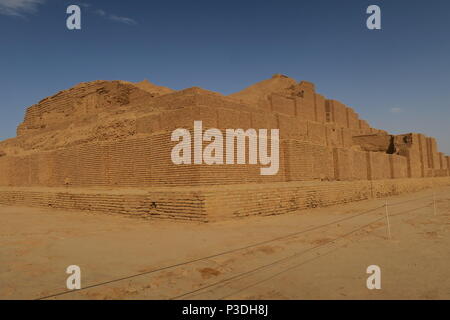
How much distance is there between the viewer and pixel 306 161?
11.7 m

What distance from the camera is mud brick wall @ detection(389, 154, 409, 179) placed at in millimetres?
20288

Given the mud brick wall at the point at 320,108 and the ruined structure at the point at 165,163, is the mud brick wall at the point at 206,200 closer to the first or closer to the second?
the ruined structure at the point at 165,163

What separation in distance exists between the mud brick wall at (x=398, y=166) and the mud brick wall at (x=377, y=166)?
73cm

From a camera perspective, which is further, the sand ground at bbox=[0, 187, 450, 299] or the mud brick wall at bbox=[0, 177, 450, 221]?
the mud brick wall at bbox=[0, 177, 450, 221]

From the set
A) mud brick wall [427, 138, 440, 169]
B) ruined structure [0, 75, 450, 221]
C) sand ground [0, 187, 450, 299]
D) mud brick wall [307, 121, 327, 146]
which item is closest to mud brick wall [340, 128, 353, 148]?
ruined structure [0, 75, 450, 221]

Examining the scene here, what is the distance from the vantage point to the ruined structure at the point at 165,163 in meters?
7.79

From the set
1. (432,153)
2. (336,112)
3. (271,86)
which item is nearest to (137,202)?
(271,86)

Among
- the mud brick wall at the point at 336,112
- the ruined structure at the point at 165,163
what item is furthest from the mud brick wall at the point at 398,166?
the mud brick wall at the point at 336,112

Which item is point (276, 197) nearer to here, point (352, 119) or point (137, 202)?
point (137, 202)

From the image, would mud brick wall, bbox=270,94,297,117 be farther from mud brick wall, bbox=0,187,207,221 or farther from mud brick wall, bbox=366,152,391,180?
mud brick wall, bbox=0,187,207,221

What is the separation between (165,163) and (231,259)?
5.74 metres

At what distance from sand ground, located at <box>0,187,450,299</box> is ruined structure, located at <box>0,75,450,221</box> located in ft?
3.91
